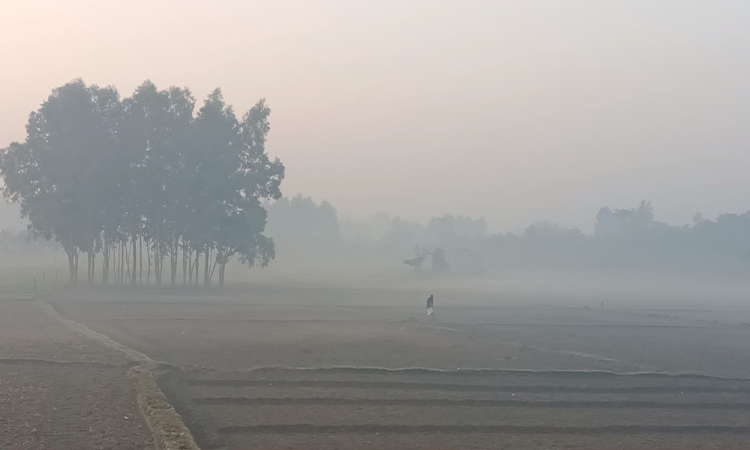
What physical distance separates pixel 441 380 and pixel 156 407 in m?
8.00

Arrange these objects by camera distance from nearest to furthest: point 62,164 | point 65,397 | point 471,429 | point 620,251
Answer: point 471,429
point 65,397
point 62,164
point 620,251

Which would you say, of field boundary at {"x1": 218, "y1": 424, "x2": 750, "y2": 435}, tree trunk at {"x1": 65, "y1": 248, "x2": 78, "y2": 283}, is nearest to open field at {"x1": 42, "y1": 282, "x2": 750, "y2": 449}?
field boundary at {"x1": 218, "y1": 424, "x2": 750, "y2": 435}

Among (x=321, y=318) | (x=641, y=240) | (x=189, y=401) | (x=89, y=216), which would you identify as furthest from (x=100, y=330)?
(x=641, y=240)

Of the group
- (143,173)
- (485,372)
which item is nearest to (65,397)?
(485,372)

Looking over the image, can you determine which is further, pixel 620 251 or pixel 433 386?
pixel 620 251

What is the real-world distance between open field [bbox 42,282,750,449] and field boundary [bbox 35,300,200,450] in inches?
16.7

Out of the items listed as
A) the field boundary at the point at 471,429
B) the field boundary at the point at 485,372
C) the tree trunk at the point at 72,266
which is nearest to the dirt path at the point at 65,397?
the field boundary at the point at 471,429

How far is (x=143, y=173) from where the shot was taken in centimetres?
6009

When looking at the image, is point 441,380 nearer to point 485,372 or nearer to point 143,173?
point 485,372

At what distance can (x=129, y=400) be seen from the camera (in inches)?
603

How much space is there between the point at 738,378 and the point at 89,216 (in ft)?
168

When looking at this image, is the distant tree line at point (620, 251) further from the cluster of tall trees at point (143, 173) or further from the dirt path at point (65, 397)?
the dirt path at point (65, 397)

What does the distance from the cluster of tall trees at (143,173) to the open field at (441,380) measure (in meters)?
22.3

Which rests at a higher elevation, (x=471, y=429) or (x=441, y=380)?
(x=441, y=380)
